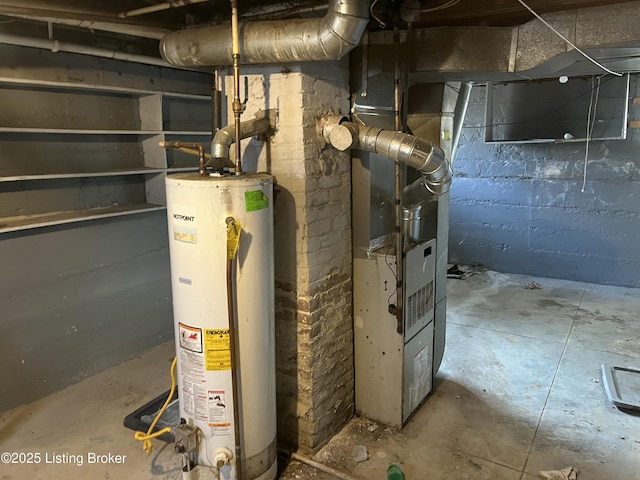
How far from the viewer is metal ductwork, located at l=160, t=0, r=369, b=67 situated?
1.88 m

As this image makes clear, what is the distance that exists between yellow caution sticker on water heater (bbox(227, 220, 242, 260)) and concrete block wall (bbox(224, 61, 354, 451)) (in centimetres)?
44

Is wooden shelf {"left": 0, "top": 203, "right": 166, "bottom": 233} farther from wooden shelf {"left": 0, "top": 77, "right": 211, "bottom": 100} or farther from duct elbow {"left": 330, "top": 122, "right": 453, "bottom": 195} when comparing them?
duct elbow {"left": 330, "top": 122, "right": 453, "bottom": 195}

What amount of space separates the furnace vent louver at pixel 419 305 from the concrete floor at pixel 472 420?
562mm

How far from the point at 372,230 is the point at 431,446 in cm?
113

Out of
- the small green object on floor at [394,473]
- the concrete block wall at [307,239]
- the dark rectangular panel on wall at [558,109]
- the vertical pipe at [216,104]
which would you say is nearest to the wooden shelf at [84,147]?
the vertical pipe at [216,104]

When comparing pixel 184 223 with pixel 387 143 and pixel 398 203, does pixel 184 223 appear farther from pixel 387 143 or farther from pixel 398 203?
pixel 398 203

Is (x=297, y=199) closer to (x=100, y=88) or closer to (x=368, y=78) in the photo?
(x=368, y=78)

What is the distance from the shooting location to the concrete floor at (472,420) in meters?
2.38

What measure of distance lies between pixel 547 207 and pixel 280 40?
13.6 feet

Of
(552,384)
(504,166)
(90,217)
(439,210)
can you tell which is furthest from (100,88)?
(504,166)

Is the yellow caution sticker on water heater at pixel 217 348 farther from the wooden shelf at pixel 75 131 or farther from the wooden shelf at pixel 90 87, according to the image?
the wooden shelf at pixel 90 87

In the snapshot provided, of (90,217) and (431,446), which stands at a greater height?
(90,217)

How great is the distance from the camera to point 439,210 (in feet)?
9.69

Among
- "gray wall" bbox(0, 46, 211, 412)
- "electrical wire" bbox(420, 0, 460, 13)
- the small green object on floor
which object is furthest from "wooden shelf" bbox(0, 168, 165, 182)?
the small green object on floor
